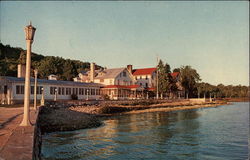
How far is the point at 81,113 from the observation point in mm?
35625

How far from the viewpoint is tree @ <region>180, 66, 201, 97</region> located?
293 ft

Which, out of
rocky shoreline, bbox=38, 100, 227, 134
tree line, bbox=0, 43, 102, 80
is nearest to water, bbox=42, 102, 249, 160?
rocky shoreline, bbox=38, 100, 227, 134

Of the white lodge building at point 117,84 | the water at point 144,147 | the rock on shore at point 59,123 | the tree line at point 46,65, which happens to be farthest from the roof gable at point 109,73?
the water at point 144,147

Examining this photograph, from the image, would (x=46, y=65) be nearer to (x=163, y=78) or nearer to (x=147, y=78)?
(x=147, y=78)

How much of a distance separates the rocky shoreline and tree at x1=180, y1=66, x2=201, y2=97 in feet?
69.8

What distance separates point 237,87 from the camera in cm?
15562

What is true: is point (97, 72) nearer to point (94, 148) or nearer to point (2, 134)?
point (94, 148)

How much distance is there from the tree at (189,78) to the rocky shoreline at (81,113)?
21.3 meters

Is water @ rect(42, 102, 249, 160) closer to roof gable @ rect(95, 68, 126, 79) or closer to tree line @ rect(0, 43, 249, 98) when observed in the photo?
roof gable @ rect(95, 68, 126, 79)

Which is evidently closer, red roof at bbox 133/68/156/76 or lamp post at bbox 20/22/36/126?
lamp post at bbox 20/22/36/126

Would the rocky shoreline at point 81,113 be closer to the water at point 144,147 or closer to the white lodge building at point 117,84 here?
the water at point 144,147

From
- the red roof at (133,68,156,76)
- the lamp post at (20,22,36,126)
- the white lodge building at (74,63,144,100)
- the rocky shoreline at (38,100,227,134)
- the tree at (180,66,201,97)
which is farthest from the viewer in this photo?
the tree at (180,66,201,97)

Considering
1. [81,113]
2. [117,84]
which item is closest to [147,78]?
[117,84]

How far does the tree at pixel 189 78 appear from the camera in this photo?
89275 millimetres
